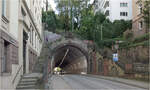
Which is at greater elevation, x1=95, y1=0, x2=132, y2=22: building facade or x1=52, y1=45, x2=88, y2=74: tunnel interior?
x1=95, y1=0, x2=132, y2=22: building facade

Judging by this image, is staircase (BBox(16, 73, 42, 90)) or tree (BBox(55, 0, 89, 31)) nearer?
staircase (BBox(16, 73, 42, 90))

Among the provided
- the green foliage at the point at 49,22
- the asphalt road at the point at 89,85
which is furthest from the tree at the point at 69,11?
the asphalt road at the point at 89,85

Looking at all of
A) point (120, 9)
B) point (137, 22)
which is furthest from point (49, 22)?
point (137, 22)

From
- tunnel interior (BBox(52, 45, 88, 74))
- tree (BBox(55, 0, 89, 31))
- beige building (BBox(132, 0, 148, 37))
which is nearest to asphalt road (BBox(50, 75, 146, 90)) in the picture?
beige building (BBox(132, 0, 148, 37))

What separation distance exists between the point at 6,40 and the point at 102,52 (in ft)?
93.5

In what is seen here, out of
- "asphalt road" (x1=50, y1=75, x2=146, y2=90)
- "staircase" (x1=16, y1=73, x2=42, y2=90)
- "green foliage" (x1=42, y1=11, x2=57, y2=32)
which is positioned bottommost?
"asphalt road" (x1=50, y1=75, x2=146, y2=90)

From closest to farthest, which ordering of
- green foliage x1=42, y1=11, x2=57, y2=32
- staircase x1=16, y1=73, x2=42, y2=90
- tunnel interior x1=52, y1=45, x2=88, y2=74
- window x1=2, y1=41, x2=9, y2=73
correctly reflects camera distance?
window x1=2, y1=41, x2=9, y2=73 → staircase x1=16, y1=73, x2=42, y2=90 → tunnel interior x1=52, y1=45, x2=88, y2=74 → green foliage x1=42, y1=11, x2=57, y2=32

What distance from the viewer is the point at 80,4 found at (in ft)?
220

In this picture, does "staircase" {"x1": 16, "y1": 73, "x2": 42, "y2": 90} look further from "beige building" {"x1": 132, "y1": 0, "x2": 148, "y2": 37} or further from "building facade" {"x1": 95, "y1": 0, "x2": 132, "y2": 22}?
"building facade" {"x1": 95, "y1": 0, "x2": 132, "y2": 22}

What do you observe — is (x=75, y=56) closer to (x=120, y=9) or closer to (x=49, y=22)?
(x=49, y=22)

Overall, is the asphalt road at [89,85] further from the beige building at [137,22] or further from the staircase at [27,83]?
the beige building at [137,22]

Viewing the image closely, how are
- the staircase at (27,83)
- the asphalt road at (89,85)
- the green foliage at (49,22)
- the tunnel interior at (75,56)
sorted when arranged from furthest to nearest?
1. the green foliage at (49,22)
2. the tunnel interior at (75,56)
3. the asphalt road at (89,85)
4. the staircase at (27,83)

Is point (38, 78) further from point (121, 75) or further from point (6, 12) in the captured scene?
point (121, 75)

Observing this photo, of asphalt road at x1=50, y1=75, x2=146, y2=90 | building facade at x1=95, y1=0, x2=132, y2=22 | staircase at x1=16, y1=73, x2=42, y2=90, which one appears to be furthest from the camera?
building facade at x1=95, y1=0, x2=132, y2=22
